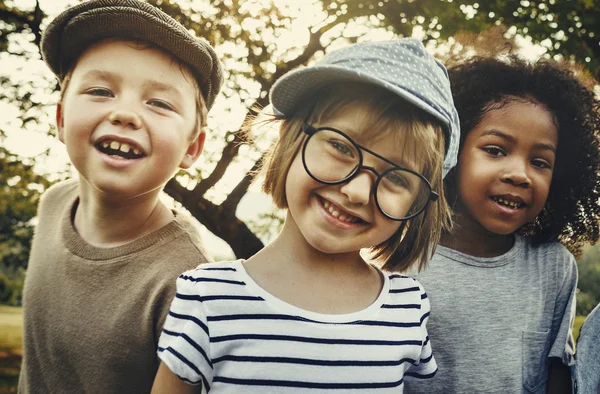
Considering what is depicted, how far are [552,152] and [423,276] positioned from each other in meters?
0.75

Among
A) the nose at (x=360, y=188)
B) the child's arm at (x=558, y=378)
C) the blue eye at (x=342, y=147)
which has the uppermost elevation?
the blue eye at (x=342, y=147)

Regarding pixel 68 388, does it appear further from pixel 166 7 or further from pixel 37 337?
pixel 166 7

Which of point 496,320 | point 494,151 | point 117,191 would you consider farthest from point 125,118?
point 496,320

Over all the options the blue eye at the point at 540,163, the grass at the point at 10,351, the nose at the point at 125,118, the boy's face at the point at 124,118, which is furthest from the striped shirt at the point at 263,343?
the grass at the point at 10,351

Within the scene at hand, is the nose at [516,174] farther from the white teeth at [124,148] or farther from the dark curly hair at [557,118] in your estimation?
the white teeth at [124,148]

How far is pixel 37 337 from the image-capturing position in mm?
1911

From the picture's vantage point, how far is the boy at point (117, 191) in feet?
5.62

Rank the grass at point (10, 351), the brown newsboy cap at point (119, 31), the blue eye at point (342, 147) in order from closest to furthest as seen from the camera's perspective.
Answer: the blue eye at point (342, 147), the brown newsboy cap at point (119, 31), the grass at point (10, 351)

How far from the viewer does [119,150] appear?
173 cm

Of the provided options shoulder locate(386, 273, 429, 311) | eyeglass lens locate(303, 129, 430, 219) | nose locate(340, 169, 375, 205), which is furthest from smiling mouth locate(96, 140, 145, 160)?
shoulder locate(386, 273, 429, 311)

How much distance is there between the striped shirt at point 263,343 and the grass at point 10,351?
8.39 metres

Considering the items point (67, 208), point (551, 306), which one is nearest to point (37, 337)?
point (67, 208)

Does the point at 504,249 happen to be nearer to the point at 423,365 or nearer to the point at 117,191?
the point at 423,365

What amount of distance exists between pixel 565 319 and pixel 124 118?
193 cm
